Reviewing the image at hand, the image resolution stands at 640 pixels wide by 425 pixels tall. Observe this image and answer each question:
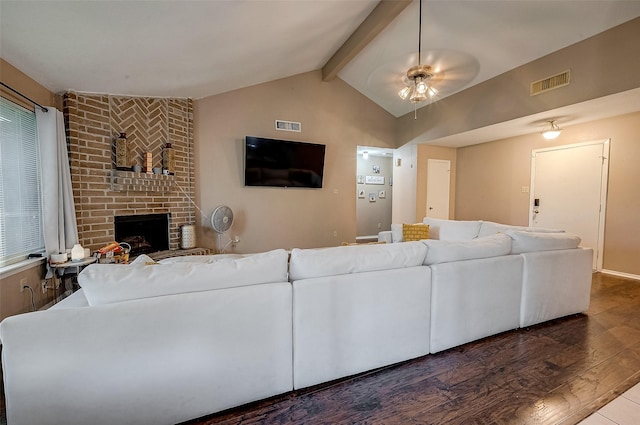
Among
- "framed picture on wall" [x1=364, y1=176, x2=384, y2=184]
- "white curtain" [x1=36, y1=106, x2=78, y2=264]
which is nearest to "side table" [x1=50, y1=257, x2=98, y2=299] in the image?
"white curtain" [x1=36, y1=106, x2=78, y2=264]

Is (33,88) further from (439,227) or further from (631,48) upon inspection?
(631,48)

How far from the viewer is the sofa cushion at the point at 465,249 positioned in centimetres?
201

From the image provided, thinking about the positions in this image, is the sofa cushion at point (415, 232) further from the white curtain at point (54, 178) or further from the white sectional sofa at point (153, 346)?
the white curtain at point (54, 178)

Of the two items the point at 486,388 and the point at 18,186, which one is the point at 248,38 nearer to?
the point at 18,186

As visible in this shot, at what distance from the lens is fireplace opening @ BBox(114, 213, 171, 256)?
3.68 metres

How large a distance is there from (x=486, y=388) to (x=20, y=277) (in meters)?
3.68

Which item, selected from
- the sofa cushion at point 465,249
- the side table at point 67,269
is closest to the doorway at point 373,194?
the sofa cushion at point 465,249

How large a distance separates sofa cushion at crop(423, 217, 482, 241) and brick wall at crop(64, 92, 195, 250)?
3921 mm

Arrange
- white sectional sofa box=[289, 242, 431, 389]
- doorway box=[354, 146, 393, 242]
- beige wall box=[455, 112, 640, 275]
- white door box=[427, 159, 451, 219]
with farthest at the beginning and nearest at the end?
doorway box=[354, 146, 393, 242], white door box=[427, 159, 451, 219], beige wall box=[455, 112, 640, 275], white sectional sofa box=[289, 242, 431, 389]

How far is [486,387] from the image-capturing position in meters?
1.66

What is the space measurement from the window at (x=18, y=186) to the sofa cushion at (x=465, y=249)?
3.45 metres

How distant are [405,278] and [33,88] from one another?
384cm

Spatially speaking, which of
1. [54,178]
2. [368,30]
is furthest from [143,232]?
[368,30]

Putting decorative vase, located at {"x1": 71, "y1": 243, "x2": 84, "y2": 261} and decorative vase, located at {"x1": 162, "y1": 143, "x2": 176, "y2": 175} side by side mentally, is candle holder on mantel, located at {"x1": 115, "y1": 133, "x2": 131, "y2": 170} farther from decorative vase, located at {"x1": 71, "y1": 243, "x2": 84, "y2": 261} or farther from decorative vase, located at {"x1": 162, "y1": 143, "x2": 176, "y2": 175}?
decorative vase, located at {"x1": 71, "y1": 243, "x2": 84, "y2": 261}
